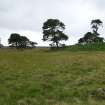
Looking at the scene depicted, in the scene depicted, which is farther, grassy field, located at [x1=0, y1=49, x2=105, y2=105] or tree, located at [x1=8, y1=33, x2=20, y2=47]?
tree, located at [x1=8, y1=33, x2=20, y2=47]

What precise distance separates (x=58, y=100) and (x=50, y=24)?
63.8 meters

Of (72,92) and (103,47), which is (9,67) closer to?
(72,92)

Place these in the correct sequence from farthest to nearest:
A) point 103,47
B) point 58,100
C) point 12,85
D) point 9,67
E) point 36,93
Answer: point 103,47 → point 9,67 → point 12,85 → point 36,93 → point 58,100

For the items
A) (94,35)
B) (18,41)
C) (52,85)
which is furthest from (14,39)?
(52,85)

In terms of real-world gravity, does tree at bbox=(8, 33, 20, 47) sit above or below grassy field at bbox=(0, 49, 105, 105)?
above

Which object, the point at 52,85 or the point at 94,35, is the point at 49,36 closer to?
the point at 94,35

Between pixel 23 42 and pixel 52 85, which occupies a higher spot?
pixel 23 42

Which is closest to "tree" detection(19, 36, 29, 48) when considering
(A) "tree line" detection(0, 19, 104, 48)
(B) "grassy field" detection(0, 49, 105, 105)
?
→ (A) "tree line" detection(0, 19, 104, 48)

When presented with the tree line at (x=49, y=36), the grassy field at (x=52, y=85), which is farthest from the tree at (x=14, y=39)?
the grassy field at (x=52, y=85)

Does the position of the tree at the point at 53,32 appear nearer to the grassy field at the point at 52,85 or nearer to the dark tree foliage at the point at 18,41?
the dark tree foliage at the point at 18,41

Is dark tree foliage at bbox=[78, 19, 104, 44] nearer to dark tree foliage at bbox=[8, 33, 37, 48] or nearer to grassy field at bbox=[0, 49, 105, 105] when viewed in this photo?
dark tree foliage at bbox=[8, 33, 37, 48]

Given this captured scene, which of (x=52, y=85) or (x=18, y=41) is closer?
(x=52, y=85)

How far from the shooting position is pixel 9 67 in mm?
27766

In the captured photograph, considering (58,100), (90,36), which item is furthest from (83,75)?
(90,36)
